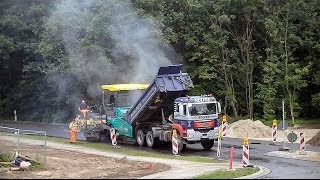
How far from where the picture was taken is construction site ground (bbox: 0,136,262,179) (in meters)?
17.5

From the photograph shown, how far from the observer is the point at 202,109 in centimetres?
2530

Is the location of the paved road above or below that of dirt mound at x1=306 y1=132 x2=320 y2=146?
below

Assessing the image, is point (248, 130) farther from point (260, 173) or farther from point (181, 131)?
point (260, 173)

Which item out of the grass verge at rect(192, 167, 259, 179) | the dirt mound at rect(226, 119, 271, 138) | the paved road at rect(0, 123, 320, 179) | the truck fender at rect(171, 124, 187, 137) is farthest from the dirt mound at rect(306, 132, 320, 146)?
the grass verge at rect(192, 167, 259, 179)

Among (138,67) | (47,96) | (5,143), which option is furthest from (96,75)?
(5,143)

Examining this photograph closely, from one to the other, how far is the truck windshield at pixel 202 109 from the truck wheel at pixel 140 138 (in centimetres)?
385

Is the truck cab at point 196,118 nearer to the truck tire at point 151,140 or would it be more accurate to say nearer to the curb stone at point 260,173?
the truck tire at point 151,140

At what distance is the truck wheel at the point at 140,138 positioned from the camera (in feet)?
90.4

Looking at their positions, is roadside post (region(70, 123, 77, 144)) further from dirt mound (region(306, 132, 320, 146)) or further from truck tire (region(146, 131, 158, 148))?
dirt mound (region(306, 132, 320, 146))

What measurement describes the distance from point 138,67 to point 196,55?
28.6 feet

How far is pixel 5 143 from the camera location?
92.2 feet

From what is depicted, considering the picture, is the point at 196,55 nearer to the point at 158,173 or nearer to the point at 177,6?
the point at 177,6

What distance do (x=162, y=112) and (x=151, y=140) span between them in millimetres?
1617

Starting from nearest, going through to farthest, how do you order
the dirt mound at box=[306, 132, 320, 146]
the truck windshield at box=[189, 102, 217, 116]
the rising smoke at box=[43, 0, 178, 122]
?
the truck windshield at box=[189, 102, 217, 116], the dirt mound at box=[306, 132, 320, 146], the rising smoke at box=[43, 0, 178, 122]
